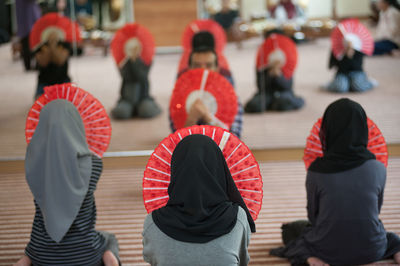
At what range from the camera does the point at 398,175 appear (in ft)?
11.4

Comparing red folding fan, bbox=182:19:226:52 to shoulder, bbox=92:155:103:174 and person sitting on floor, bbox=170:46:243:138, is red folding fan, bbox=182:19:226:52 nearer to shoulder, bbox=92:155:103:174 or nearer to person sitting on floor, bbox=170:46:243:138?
person sitting on floor, bbox=170:46:243:138

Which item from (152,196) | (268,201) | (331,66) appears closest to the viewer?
(152,196)

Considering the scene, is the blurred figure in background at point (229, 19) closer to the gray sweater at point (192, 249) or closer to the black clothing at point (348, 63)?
the black clothing at point (348, 63)

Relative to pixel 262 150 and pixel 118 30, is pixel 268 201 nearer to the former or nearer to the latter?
pixel 262 150

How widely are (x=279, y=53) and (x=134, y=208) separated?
7.00 feet

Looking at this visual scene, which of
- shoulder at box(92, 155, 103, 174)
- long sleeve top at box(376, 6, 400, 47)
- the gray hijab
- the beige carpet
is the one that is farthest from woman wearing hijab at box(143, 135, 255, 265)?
long sleeve top at box(376, 6, 400, 47)

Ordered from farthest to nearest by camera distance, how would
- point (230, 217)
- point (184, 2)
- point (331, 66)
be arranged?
point (331, 66), point (184, 2), point (230, 217)

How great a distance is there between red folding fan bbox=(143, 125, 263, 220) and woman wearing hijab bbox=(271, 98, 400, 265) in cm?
45

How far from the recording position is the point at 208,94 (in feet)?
10.0

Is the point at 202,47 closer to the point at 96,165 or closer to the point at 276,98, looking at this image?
the point at 276,98

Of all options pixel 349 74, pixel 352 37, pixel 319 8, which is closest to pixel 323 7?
pixel 319 8

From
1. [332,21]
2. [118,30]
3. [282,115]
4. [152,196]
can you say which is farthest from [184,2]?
[152,196]

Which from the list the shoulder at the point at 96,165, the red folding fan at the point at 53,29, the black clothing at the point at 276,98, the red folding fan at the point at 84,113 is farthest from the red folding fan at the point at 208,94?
the black clothing at the point at 276,98

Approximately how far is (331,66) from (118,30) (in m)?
1.97
